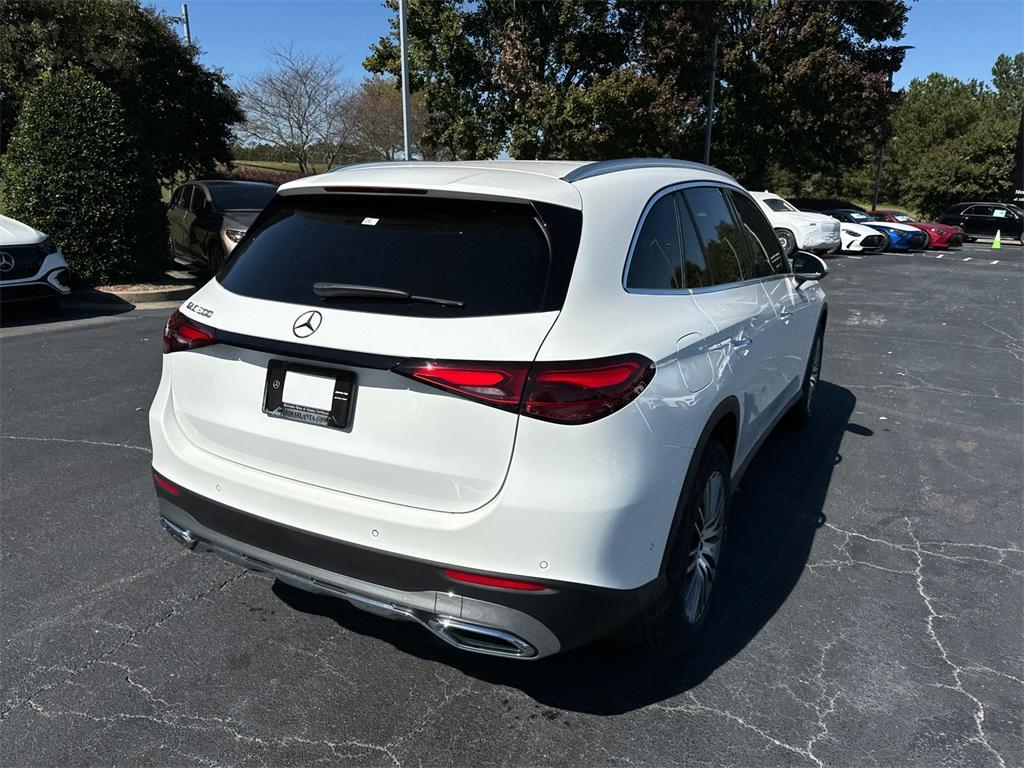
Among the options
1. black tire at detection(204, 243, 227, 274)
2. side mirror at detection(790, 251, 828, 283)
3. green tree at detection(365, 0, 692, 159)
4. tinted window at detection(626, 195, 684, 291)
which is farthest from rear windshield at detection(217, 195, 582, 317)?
green tree at detection(365, 0, 692, 159)

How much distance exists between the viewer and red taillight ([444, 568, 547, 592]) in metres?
2.23

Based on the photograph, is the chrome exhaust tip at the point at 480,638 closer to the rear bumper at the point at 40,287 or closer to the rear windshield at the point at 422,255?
the rear windshield at the point at 422,255

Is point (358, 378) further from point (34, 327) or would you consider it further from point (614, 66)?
point (614, 66)

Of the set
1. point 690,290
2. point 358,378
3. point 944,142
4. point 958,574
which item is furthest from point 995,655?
point 944,142

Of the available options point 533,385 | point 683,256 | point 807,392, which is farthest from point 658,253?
point 807,392

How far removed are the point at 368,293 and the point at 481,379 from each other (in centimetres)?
50

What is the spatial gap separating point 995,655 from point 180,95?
1952 cm

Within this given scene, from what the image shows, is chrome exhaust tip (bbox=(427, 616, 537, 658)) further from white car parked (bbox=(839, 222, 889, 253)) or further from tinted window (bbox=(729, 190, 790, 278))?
white car parked (bbox=(839, 222, 889, 253))

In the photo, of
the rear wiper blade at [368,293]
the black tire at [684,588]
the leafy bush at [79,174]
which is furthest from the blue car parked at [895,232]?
the rear wiper blade at [368,293]

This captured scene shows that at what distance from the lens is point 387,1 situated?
24.5 m

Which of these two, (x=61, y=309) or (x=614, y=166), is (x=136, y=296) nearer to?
(x=61, y=309)

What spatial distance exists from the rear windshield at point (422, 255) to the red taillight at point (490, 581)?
0.75 meters

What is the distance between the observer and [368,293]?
2408 mm

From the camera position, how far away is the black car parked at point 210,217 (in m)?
11.7
